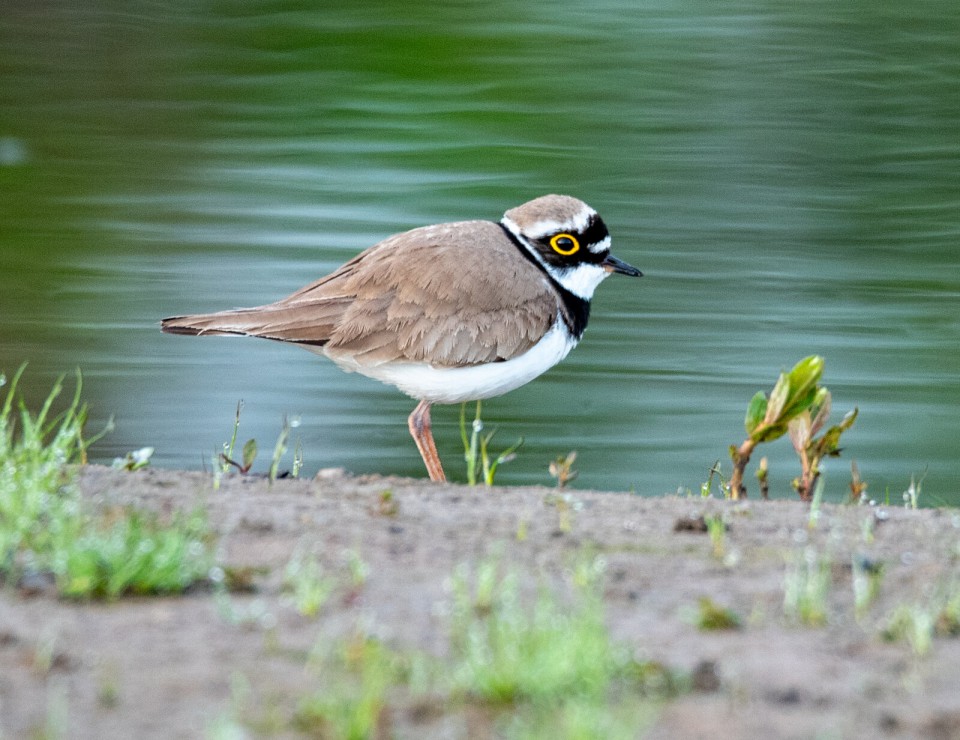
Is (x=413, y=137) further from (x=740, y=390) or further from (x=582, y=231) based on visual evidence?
(x=582, y=231)


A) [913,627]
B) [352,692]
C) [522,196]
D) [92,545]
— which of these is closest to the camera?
[352,692]

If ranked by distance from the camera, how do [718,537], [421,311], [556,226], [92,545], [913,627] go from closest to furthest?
1. [913,627]
2. [92,545]
3. [718,537]
4. [421,311]
5. [556,226]

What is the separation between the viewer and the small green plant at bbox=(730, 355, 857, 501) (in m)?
4.38

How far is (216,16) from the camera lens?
15938 mm

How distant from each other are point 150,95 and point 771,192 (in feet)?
18.7

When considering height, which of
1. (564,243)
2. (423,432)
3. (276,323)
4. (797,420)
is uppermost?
(564,243)

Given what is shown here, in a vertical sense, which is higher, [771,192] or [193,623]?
[771,192]

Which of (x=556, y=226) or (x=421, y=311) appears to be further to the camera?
(x=556, y=226)

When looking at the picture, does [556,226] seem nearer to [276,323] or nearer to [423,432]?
[423,432]

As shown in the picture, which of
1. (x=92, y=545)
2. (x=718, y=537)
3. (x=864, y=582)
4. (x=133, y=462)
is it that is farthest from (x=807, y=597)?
(x=133, y=462)

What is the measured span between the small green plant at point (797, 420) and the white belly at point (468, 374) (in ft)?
3.17

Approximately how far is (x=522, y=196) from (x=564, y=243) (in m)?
5.12

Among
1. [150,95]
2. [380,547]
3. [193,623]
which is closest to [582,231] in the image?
[380,547]

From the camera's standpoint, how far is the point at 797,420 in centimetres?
469
